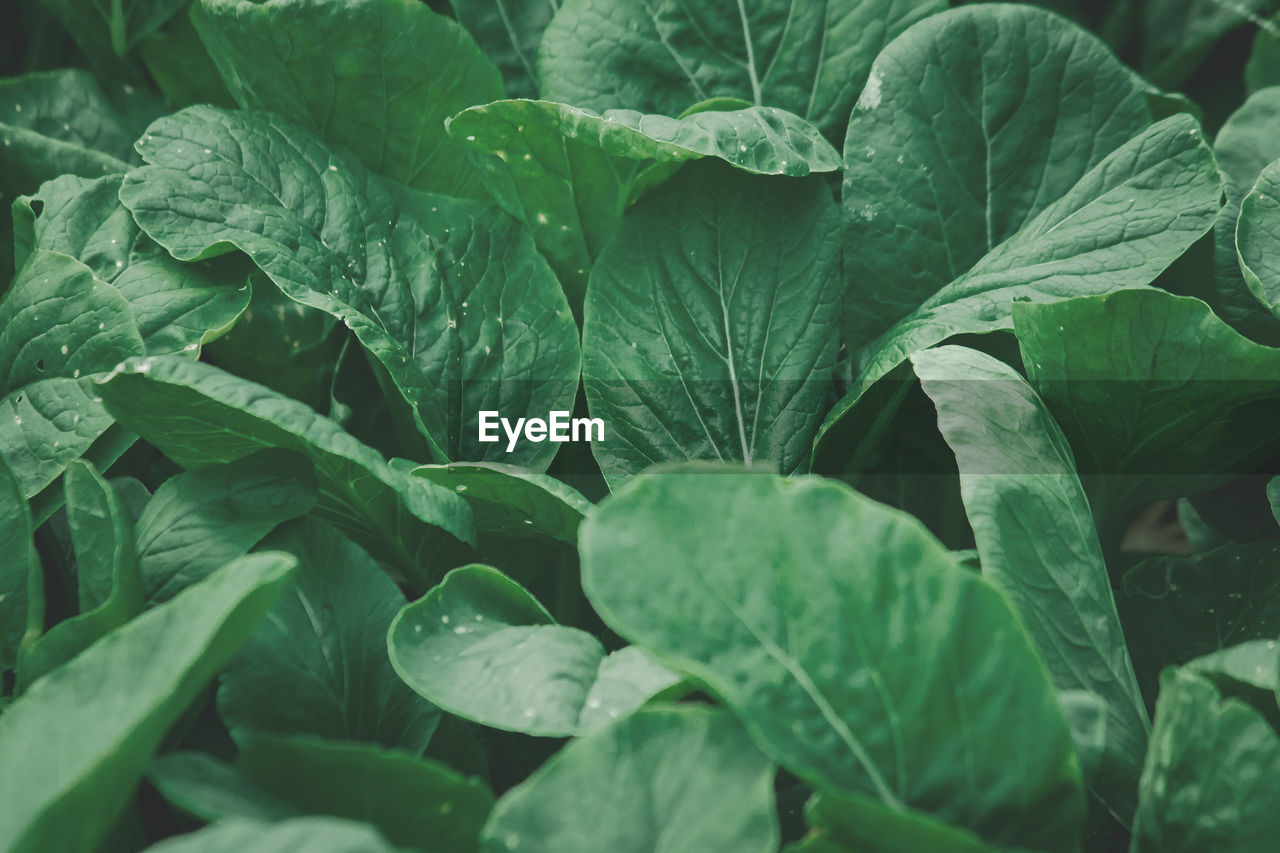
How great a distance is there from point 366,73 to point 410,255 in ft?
0.34

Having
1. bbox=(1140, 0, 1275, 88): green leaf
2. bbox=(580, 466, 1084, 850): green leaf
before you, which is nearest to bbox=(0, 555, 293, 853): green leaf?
bbox=(580, 466, 1084, 850): green leaf

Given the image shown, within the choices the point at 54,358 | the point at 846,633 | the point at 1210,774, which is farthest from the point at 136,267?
the point at 1210,774

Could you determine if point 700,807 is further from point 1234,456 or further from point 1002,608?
point 1234,456

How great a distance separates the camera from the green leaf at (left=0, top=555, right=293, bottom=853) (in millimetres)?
274

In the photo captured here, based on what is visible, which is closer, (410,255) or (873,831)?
(873,831)

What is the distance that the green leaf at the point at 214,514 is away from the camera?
40cm

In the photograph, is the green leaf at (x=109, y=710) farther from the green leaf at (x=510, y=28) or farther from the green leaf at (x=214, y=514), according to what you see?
the green leaf at (x=510, y=28)

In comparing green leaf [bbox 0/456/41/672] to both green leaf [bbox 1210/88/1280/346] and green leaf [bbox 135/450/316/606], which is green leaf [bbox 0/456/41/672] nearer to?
green leaf [bbox 135/450/316/606]

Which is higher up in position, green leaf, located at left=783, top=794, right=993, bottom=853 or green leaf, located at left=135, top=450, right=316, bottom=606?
green leaf, located at left=135, top=450, right=316, bottom=606

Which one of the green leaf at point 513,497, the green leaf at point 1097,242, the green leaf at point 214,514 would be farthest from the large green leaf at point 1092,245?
the green leaf at point 214,514

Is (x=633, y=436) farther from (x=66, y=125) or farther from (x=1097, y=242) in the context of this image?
(x=66, y=125)

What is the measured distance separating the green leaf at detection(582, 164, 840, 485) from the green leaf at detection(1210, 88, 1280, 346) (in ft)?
0.63

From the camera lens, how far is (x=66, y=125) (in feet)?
1.98

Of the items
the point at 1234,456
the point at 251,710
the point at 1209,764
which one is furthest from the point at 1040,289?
the point at 251,710
